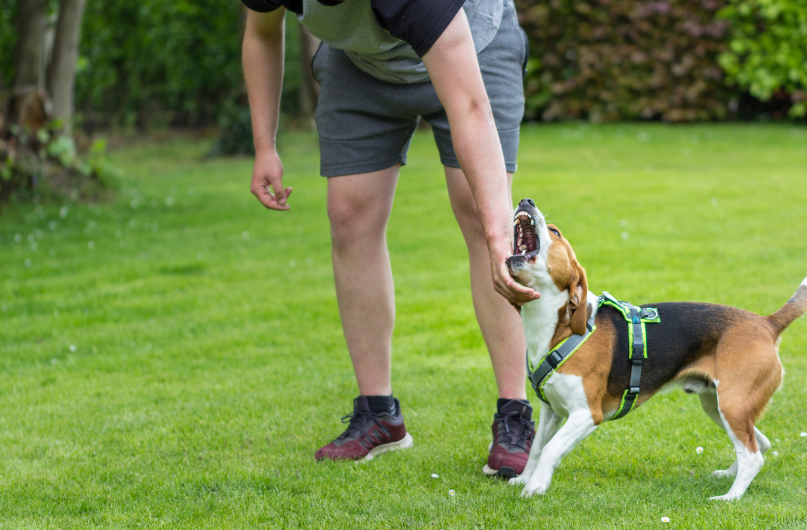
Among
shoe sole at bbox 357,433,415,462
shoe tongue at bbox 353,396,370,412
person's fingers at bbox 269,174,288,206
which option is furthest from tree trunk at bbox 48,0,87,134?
shoe sole at bbox 357,433,415,462

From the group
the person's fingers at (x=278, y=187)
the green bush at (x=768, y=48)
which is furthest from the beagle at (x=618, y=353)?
the green bush at (x=768, y=48)

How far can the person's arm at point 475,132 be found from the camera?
234 centimetres

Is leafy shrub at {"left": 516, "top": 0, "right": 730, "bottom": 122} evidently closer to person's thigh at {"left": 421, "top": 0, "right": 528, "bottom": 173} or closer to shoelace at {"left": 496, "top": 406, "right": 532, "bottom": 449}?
person's thigh at {"left": 421, "top": 0, "right": 528, "bottom": 173}

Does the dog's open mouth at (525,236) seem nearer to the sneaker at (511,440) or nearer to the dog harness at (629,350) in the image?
the dog harness at (629,350)

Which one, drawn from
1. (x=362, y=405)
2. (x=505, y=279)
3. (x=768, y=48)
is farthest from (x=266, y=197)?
(x=768, y=48)

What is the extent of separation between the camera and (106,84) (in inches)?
639

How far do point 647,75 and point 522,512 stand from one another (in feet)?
38.6

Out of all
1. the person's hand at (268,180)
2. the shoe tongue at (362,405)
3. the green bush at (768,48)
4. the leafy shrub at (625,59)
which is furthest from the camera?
the leafy shrub at (625,59)

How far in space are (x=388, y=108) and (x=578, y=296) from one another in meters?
0.97

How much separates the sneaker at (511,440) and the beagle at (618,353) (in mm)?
67

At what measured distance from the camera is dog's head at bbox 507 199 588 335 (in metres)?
2.49

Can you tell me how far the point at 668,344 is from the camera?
8.95 feet

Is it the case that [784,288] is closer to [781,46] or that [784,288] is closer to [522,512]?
[522,512]

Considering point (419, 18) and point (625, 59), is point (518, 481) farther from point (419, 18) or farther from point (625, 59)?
point (625, 59)
